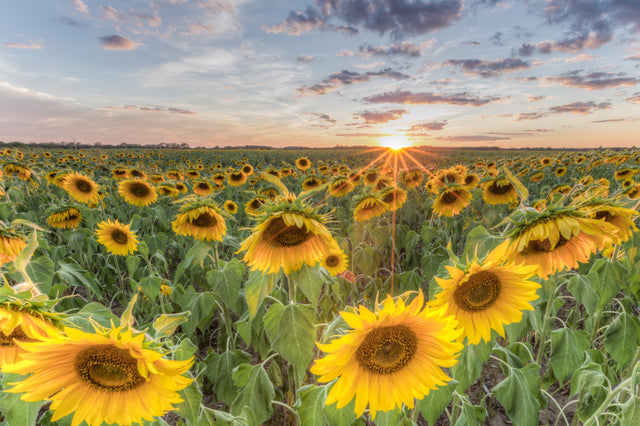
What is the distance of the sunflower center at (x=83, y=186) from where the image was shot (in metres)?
5.90

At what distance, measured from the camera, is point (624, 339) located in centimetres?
224

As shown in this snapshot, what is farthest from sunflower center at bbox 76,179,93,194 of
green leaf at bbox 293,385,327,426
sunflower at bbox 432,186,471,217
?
green leaf at bbox 293,385,327,426

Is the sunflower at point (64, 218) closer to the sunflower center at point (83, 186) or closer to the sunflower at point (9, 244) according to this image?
the sunflower center at point (83, 186)

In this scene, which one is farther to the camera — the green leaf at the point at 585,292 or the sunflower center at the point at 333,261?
the sunflower center at the point at 333,261

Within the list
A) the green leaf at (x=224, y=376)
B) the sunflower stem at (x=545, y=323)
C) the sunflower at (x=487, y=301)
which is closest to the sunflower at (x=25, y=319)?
the sunflower at (x=487, y=301)

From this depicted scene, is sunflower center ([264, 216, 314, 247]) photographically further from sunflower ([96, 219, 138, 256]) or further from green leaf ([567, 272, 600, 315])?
sunflower ([96, 219, 138, 256])

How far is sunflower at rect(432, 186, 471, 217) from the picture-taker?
4.65 metres

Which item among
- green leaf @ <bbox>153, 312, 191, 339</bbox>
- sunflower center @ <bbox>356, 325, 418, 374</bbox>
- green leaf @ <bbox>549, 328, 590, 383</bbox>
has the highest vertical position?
green leaf @ <bbox>153, 312, 191, 339</bbox>

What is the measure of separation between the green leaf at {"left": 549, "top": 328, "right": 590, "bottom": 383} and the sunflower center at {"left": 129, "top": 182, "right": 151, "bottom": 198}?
6427 mm

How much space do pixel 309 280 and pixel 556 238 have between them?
120cm

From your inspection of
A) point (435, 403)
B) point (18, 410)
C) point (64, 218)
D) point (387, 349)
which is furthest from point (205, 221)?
point (64, 218)

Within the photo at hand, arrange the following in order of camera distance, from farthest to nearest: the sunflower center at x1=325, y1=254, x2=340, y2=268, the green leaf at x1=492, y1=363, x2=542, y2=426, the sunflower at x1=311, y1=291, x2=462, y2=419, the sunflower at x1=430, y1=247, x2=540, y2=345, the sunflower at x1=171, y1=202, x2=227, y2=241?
the sunflower center at x1=325, y1=254, x2=340, y2=268
the sunflower at x1=171, y1=202, x2=227, y2=241
the green leaf at x1=492, y1=363, x2=542, y2=426
the sunflower at x1=430, y1=247, x2=540, y2=345
the sunflower at x1=311, y1=291, x2=462, y2=419

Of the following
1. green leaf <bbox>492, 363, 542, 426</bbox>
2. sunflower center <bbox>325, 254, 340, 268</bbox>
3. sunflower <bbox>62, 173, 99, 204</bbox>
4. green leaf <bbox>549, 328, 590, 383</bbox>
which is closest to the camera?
green leaf <bbox>492, 363, 542, 426</bbox>

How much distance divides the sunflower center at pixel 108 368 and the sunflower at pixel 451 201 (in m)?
4.26
